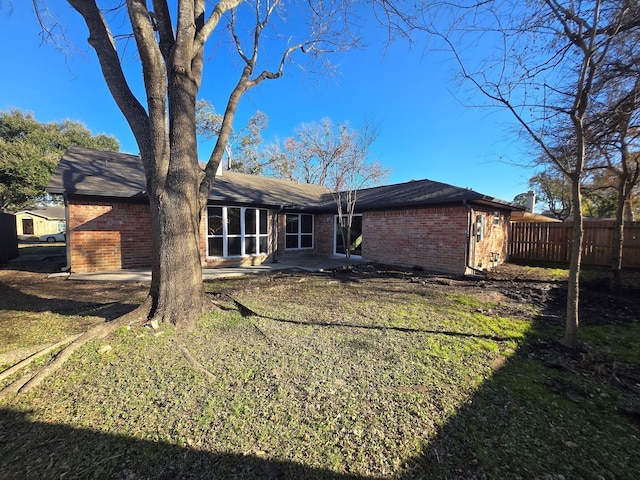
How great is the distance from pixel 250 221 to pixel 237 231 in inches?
28.7

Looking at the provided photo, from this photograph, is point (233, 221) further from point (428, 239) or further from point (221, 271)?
point (428, 239)

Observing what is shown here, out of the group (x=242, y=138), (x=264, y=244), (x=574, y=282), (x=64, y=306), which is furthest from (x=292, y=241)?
(x=242, y=138)

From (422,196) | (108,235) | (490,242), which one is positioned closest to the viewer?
(108,235)

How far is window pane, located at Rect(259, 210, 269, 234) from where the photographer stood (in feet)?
37.9

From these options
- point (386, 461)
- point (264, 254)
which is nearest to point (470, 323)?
point (386, 461)

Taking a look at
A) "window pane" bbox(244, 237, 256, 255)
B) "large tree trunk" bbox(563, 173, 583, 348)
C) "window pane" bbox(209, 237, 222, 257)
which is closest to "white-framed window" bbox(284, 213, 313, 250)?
"window pane" bbox(244, 237, 256, 255)

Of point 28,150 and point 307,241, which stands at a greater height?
point 28,150

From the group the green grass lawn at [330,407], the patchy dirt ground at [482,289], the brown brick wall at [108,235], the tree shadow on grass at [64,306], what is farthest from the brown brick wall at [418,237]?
the tree shadow on grass at [64,306]

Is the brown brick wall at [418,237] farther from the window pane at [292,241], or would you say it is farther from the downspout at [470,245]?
the window pane at [292,241]

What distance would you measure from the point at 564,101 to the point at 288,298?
21.1 feet

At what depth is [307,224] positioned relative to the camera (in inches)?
556

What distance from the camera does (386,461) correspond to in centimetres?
180

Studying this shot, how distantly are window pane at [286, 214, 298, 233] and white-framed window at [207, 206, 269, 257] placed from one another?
1749 mm

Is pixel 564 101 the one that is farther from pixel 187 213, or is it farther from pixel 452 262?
pixel 187 213
